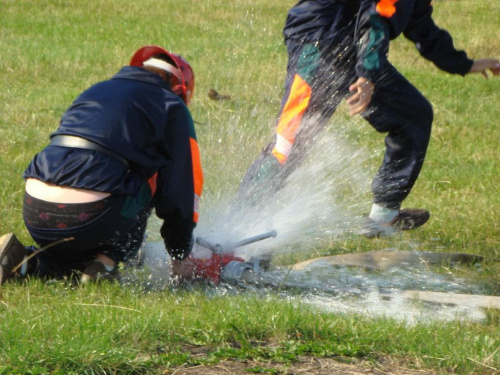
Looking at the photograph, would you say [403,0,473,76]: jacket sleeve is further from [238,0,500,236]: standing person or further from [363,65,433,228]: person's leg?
[363,65,433,228]: person's leg

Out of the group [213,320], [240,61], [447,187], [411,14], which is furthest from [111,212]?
[240,61]

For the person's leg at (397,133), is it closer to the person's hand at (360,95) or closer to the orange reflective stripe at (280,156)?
the person's hand at (360,95)

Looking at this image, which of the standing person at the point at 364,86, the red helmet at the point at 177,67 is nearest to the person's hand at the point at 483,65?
the standing person at the point at 364,86

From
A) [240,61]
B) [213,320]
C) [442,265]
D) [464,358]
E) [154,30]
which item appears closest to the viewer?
[464,358]

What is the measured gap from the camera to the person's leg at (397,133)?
220 inches

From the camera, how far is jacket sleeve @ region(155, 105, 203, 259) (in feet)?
14.4

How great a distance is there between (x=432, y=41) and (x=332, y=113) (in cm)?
86

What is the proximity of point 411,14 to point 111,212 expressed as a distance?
93.5 inches

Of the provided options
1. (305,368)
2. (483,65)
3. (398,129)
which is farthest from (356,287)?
(483,65)

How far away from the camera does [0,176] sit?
6.52m

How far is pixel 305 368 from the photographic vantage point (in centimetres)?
319

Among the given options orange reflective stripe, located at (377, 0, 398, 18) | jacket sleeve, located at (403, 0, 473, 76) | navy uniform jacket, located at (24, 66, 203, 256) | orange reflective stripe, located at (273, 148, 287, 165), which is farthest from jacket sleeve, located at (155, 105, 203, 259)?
jacket sleeve, located at (403, 0, 473, 76)

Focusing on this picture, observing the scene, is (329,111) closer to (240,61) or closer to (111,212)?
(111,212)

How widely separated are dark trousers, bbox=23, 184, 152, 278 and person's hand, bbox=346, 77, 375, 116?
4.14 feet
